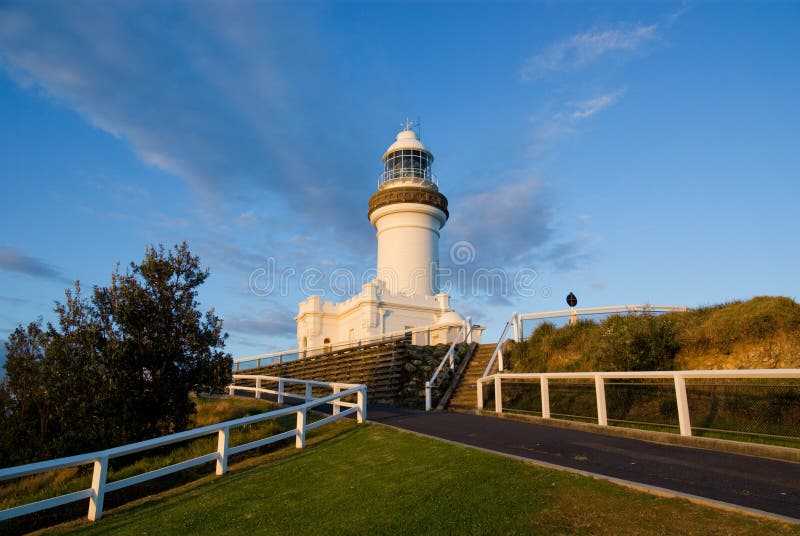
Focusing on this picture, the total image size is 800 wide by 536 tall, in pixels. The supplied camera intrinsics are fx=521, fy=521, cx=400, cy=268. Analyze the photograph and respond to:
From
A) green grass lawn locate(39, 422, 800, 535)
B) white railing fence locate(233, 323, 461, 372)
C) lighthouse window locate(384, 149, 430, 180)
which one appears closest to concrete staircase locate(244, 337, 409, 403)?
white railing fence locate(233, 323, 461, 372)

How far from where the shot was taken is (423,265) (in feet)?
106

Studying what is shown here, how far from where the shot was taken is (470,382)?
17.0 metres

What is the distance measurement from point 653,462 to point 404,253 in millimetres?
25781

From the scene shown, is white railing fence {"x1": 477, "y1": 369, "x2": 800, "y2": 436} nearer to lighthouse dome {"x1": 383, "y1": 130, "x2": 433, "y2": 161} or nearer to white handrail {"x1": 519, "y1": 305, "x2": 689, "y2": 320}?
white handrail {"x1": 519, "y1": 305, "x2": 689, "y2": 320}

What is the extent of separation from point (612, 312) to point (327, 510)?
12.9m

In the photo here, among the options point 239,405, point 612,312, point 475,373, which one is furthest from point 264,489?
point 612,312

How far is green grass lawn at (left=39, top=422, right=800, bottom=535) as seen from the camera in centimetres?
463

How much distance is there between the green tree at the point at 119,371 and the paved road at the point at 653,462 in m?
5.03

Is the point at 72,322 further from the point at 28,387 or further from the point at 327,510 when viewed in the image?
the point at 327,510

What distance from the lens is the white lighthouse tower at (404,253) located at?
99.0ft

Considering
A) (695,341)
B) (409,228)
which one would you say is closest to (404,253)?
(409,228)

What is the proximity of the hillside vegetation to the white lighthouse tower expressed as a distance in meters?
14.6

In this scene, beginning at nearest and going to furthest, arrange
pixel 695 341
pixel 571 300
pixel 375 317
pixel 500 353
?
pixel 695 341
pixel 500 353
pixel 571 300
pixel 375 317

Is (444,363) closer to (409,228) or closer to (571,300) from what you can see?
(571,300)
